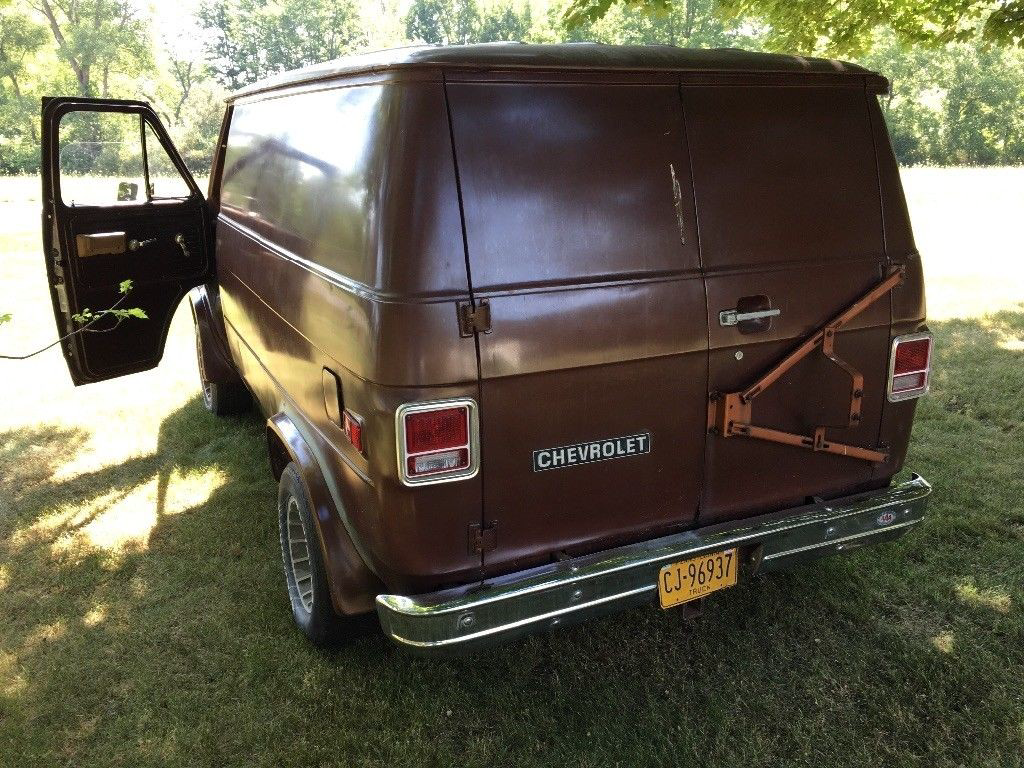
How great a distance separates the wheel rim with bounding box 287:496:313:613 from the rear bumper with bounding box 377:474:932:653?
0.96 metres

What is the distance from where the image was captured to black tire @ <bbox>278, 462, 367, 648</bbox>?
3131 millimetres

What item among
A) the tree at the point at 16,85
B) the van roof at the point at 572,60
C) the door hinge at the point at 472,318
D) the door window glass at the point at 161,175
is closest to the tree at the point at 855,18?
the door window glass at the point at 161,175

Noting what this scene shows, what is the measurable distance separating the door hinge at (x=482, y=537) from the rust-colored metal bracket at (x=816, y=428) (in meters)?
0.85

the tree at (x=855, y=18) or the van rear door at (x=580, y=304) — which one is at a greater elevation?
the tree at (x=855, y=18)

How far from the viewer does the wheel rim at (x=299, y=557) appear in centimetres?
344

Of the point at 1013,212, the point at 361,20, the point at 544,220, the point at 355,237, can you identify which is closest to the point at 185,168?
the point at 355,237

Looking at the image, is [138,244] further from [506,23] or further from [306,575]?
[506,23]

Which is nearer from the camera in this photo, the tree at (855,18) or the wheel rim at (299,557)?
the wheel rim at (299,557)

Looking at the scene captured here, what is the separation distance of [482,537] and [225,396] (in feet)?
12.8

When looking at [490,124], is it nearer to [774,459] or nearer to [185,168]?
[774,459]

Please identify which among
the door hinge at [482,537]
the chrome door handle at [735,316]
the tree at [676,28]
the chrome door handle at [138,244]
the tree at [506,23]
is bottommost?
the door hinge at [482,537]

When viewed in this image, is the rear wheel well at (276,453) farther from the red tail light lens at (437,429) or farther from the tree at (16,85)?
the tree at (16,85)

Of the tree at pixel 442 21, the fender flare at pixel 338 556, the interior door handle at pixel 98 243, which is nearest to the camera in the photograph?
the fender flare at pixel 338 556

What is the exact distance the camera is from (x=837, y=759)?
2773mm
